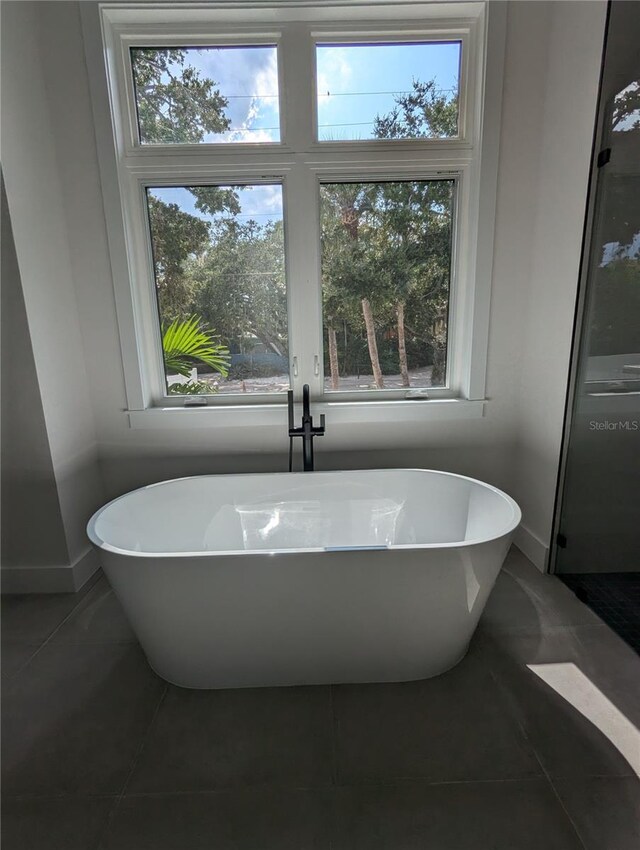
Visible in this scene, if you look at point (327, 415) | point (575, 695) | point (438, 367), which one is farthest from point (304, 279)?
point (575, 695)

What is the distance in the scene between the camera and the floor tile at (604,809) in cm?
110

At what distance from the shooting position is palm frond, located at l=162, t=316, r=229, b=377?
7.84ft

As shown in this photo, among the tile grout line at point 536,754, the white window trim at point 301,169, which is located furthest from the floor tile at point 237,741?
the white window trim at point 301,169

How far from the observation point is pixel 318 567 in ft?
4.68

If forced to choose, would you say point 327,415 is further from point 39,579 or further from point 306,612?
point 39,579

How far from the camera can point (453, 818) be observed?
1.15 meters

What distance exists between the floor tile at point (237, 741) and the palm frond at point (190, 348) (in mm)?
1523

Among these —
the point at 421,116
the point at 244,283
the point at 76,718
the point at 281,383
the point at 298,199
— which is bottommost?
the point at 76,718

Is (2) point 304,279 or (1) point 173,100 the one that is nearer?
(1) point 173,100

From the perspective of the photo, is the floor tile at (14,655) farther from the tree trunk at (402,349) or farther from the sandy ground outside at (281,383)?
the tree trunk at (402,349)

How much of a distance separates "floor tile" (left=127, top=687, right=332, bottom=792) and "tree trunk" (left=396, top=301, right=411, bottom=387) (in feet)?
5.07

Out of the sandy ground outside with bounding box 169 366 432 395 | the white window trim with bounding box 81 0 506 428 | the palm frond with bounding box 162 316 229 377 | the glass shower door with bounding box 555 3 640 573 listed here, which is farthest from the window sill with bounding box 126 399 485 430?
the glass shower door with bounding box 555 3 640 573

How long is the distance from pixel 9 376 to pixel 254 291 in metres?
1.17

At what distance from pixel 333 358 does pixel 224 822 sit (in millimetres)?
1900
